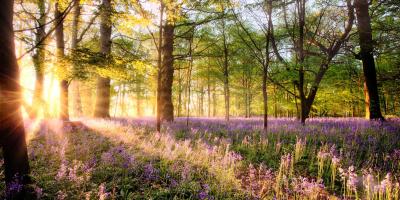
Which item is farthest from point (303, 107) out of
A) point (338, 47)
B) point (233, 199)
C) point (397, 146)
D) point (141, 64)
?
point (233, 199)

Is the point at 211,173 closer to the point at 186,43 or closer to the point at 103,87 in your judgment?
the point at 103,87

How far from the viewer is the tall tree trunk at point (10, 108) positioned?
3.23 m

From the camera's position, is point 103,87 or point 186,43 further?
point 186,43

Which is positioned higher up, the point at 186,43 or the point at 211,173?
the point at 186,43

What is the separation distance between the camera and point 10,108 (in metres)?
3.26

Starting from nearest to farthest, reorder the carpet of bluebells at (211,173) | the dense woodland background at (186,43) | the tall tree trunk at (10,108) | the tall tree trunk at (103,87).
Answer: the tall tree trunk at (10,108) < the carpet of bluebells at (211,173) < the dense woodland background at (186,43) < the tall tree trunk at (103,87)

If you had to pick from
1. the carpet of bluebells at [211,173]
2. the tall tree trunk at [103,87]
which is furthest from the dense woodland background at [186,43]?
the carpet of bluebells at [211,173]

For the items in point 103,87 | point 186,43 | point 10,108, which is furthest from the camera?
point 186,43

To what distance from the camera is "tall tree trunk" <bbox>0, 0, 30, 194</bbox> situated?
3.23 metres

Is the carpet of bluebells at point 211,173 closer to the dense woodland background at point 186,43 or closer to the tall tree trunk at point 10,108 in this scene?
the tall tree trunk at point 10,108

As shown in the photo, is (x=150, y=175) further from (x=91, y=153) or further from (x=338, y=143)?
(x=338, y=143)

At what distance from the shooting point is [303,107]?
1142cm

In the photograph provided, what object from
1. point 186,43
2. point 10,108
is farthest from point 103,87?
point 10,108

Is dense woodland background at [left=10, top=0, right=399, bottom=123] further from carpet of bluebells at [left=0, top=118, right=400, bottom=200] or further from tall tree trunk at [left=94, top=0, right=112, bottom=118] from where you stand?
carpet of bluebells at [left=0, top=118, right=400, bottom=200]
